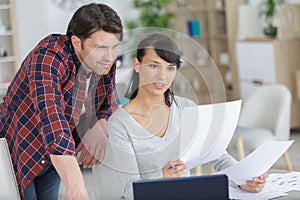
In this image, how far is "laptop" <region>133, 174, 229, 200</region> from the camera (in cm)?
151

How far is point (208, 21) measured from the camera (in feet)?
25.5

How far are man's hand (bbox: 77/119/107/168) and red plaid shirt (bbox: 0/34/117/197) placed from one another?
0.05 meters

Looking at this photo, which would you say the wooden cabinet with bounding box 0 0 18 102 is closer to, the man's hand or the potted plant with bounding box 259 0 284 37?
the potted plant with bounding box 259 0 284 37

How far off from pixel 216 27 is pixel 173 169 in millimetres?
6017

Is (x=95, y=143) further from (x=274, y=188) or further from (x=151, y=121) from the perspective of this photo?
(x=274, y=188)

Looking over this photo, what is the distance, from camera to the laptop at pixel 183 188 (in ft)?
4.94

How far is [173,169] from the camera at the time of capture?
180cm

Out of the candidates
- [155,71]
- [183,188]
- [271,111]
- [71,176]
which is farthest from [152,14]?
[183,188]

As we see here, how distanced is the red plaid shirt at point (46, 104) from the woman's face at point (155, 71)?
180 millimetres

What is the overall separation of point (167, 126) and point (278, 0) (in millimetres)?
4785

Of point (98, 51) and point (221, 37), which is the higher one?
point (98, 51)

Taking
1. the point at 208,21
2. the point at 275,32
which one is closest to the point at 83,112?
the point at 275,32

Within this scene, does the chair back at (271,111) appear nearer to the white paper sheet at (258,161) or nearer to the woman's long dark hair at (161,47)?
the white paper sheet at (258,161)

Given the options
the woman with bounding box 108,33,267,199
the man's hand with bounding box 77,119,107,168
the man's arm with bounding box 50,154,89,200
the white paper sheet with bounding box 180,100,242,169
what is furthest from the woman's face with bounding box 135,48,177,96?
the man's arm with bounding box 50,154,89,200
